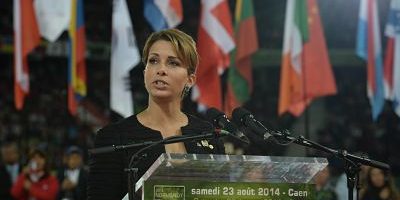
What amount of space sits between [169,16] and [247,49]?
1199 millimetres

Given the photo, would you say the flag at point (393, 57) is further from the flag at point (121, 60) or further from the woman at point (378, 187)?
the flag at point (121, 60)

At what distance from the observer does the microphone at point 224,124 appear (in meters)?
2.59

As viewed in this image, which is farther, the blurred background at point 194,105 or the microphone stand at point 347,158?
the blurred background at point 194,105

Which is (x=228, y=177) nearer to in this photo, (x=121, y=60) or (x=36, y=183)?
(x=121, y=60)

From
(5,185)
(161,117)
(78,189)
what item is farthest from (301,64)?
(161,117)

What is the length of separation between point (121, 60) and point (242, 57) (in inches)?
64.3

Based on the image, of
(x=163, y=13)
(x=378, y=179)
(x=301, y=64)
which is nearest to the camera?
(x=378, y=179)

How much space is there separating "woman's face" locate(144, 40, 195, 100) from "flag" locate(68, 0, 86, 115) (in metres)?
6.17

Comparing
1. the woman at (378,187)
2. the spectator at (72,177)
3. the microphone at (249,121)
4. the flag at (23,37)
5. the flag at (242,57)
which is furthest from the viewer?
the flag at (242,57)

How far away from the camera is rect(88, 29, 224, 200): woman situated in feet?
8.79

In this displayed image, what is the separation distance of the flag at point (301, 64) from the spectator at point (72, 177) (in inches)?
96.3

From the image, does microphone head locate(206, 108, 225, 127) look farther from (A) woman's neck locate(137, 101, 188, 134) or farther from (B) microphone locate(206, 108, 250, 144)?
(A) woman's neck locate(137, 101, 188, 134)

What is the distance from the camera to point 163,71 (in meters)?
2.77

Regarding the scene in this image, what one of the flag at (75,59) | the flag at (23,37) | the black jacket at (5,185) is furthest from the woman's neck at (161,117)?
the black jacket at (5,185)
